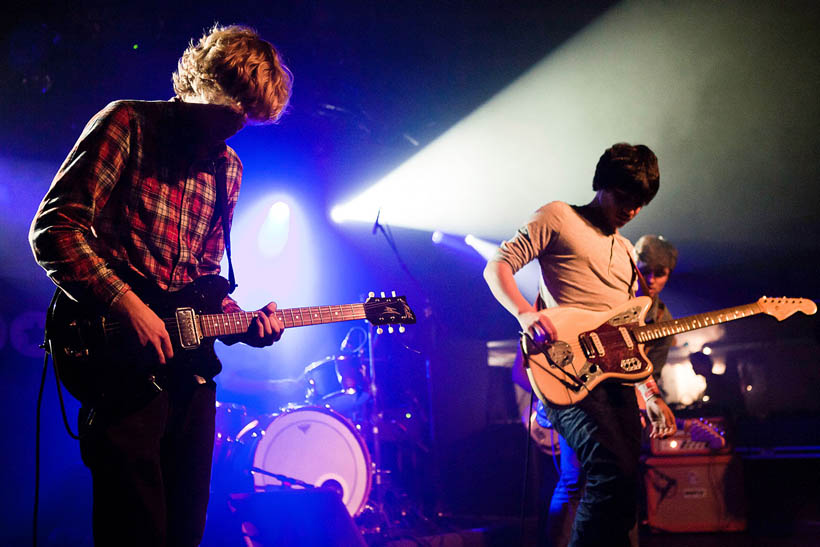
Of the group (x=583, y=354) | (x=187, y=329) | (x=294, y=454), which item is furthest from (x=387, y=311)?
(x=294, y=454)

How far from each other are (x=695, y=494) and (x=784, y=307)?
2.15 meters

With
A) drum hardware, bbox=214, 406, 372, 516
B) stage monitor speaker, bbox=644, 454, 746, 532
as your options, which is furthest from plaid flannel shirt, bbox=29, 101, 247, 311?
stage monitor speaker, bbox=644, 454, 746, 532

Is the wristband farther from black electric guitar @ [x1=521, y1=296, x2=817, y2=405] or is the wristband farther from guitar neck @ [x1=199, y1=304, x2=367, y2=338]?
guitar neck @ [x1=199, y1=304, x2=367, y2=338]

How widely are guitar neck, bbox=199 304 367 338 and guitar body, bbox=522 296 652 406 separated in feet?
2.93

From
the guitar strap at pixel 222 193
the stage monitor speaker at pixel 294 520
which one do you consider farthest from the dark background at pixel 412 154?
the guitar strap at pixel 222 193

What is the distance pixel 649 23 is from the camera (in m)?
5.59

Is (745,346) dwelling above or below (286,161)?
below

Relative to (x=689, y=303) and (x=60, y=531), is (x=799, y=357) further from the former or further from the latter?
(x=60, y=531)

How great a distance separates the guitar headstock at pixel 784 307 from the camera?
3723 millimetres

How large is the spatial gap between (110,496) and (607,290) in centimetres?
247

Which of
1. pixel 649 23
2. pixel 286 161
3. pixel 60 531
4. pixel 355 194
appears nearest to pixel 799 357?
pixel 649 23

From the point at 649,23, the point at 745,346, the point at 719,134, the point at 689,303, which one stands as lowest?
the point at 745,346

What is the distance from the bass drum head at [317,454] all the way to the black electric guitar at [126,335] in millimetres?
2641

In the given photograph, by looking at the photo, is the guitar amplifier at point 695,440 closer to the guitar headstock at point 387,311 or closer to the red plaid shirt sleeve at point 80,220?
the guitar headstock at point 387,311
